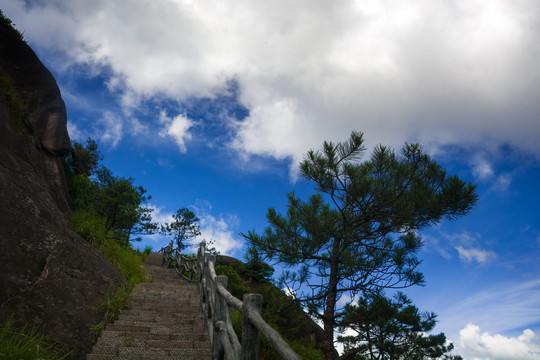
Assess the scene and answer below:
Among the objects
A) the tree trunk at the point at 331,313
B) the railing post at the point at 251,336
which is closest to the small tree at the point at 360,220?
the tree trunk at the point at 331,313

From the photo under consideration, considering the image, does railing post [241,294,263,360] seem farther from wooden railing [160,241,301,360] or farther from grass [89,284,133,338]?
grass [89,284,133,338]

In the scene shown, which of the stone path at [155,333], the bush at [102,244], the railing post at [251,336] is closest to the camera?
the railing post at [251,336]

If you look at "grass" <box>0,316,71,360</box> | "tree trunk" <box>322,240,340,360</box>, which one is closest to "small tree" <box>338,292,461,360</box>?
"tree trunk" <box>322,240,340,360</box>

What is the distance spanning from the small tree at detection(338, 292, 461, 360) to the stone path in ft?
10.3

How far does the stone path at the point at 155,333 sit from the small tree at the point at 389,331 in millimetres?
3137

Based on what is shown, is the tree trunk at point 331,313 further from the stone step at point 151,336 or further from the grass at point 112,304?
the grass at point 112,304

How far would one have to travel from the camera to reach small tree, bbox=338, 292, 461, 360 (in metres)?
7.58

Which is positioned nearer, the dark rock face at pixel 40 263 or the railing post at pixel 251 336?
the railing post at pixel 251 336

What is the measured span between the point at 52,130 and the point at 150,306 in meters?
6.83

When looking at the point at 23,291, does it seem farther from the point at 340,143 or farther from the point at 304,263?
the point at 340,143

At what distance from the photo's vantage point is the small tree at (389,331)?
758 cm

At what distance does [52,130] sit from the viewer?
10.5 meters

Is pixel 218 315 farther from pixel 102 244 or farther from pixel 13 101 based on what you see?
pixel 13 101

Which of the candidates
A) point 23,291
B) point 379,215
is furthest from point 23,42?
point 379,215
